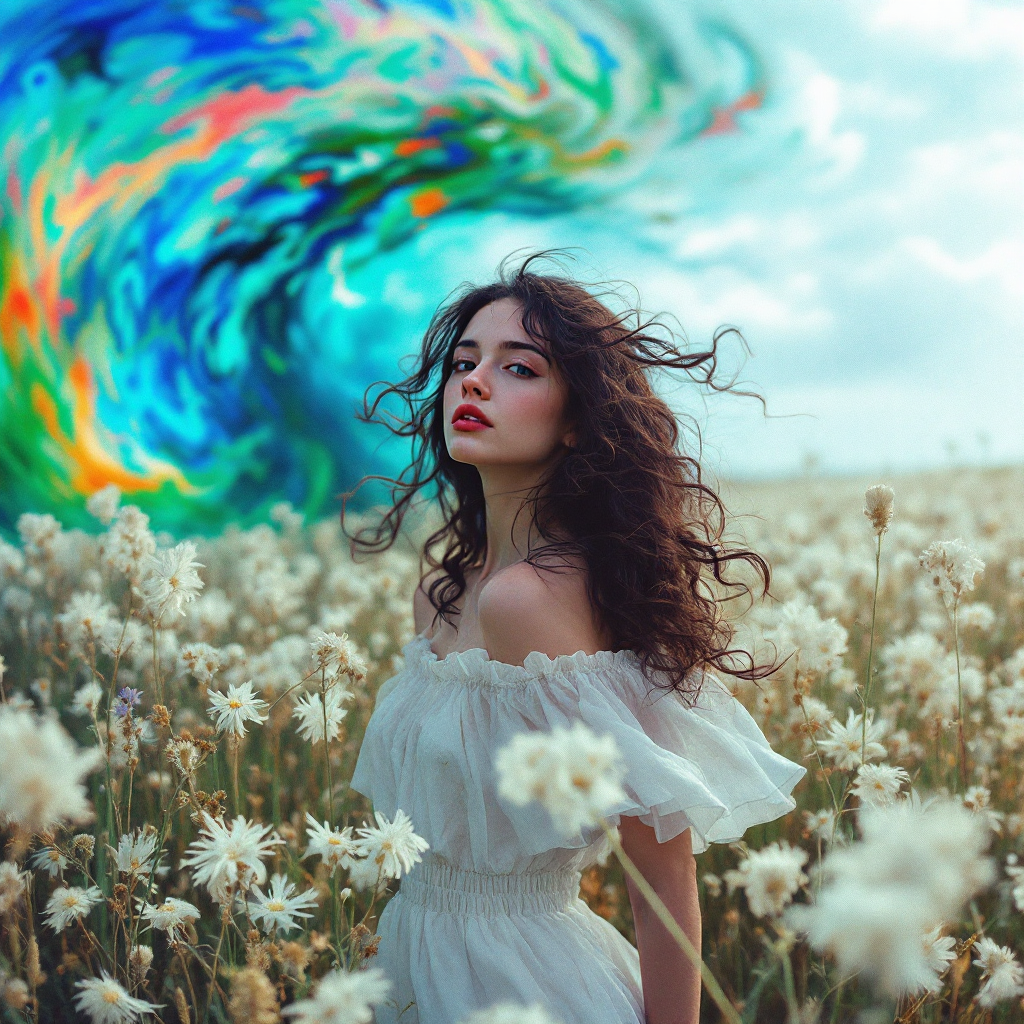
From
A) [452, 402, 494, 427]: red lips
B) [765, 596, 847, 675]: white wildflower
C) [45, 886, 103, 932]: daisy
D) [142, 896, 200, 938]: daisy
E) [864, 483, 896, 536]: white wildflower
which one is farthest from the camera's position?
[765, 596, 847, 675]: white wildflower

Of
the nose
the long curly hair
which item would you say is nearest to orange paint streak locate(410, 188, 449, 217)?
the long curly hair

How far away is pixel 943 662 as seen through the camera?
2.89 m

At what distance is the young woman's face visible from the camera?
2043mm

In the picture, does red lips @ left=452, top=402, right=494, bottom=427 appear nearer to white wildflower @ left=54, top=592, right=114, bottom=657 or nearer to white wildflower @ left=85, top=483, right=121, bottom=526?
white wildflower @ left=54, top=592, right=114, bottom=657

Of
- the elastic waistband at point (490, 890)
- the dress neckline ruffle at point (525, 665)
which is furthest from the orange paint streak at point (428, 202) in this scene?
the elastic waistband at point (490, 890)

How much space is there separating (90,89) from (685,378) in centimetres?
401

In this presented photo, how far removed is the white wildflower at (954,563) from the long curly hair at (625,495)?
380 mm

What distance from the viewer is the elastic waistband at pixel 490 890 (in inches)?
75.1

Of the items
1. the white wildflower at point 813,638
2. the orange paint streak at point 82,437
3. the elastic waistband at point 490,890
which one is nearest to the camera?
the elastic waistband at point 490,890

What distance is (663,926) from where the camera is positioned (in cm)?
170

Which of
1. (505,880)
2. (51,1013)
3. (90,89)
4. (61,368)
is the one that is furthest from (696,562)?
(90,89)

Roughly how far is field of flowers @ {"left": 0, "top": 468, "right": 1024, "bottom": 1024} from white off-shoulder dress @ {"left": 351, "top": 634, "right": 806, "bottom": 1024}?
0.54 ft

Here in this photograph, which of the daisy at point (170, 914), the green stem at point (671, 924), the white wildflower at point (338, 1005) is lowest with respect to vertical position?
the daisy at point (170, 914)

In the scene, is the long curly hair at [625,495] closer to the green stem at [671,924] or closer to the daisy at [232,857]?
the daisy at [232,857]
